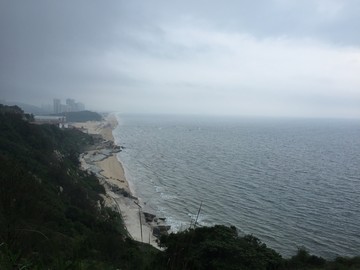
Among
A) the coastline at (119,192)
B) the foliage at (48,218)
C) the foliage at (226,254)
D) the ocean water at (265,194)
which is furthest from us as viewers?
the coastline at (119,192)

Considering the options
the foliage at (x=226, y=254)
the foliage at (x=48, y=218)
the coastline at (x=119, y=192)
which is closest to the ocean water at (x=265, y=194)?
A: the coastline at (x=119, y=192)

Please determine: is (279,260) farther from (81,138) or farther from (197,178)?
(81,138)

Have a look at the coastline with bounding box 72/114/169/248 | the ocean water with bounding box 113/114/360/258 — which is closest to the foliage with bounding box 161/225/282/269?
the coastline with bounding box 72/114/169/248

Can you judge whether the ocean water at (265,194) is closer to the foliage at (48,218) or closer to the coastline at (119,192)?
the coastline at (119,192)

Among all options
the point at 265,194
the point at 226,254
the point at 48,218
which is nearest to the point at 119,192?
the point at 265,194

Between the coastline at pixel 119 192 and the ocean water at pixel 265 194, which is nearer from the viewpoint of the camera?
the ocean water at pixel 265 194

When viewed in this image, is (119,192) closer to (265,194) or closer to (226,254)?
(265,194)

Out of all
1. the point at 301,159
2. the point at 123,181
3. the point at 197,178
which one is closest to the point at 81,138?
the point at 123,181

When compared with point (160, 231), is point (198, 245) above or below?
above
